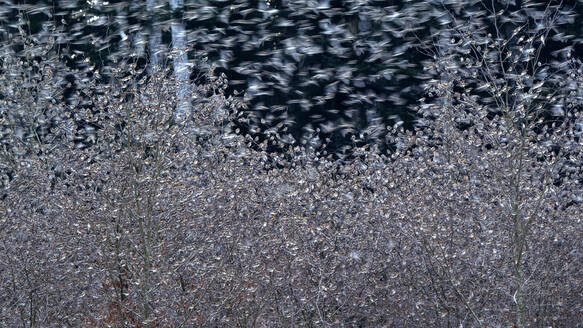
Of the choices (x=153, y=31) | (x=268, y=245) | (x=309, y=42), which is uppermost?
(x=268, y=245)

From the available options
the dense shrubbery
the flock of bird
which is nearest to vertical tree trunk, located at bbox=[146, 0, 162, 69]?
the flock of bird

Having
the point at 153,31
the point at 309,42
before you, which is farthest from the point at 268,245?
the point at 153,31

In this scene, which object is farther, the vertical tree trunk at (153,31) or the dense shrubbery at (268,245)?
the vertical tree trunk at (153,31)

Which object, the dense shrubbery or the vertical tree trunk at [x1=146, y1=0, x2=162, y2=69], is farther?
the vertical tree trunk at [x1=146, y1=0, x2=162, y2=69]

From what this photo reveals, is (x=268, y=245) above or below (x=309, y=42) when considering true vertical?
above

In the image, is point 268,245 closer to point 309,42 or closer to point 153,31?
point 309,42

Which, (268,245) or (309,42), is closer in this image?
(268,245)

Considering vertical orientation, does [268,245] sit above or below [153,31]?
above

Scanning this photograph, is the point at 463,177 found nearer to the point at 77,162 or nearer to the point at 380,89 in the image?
the point at 77,162

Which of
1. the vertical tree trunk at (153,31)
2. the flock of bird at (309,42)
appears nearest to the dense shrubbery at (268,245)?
the flock of bird at (309,42)

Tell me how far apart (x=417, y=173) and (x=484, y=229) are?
2.72ft

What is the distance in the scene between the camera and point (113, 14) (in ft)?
33.9

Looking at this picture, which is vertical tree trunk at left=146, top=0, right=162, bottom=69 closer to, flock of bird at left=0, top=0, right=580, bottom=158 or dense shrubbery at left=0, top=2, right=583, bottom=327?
flock of bird at left=0, top=0, right=580, bottom=158

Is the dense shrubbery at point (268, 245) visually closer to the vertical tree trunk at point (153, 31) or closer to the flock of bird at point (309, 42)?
the flock of bird at point (309, 42)
